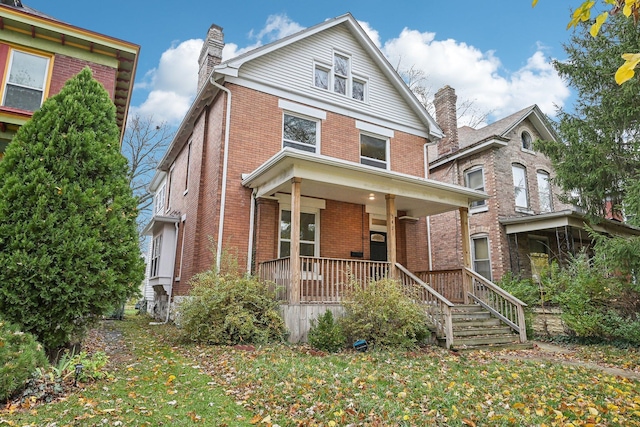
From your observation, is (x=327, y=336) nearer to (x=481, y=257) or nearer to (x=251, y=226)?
(x=251, y=226)

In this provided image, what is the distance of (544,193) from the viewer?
58.0 ft

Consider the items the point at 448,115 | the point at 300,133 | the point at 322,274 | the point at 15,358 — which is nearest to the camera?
the point at 15,358

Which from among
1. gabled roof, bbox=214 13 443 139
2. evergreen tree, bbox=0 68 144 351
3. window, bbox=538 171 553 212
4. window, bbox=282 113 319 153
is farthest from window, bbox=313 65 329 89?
window, bbox=538 171 553 212

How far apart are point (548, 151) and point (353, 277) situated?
847 cm

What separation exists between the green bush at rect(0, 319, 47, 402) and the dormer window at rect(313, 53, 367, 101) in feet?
33.3

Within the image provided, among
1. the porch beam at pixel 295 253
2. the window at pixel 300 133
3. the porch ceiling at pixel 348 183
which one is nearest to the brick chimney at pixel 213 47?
the window at pixel 300 133

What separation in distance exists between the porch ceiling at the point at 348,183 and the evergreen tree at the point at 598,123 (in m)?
3.25

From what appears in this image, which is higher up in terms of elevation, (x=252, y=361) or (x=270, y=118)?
(x=270, y=118)

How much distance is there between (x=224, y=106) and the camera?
36.0 feet

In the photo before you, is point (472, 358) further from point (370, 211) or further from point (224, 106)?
point (224, 106)

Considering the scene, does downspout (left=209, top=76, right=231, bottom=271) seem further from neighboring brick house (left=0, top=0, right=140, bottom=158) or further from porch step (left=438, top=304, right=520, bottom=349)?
porch step (left=438, top=304, right=520, bottom=349)

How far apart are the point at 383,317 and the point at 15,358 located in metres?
5.79

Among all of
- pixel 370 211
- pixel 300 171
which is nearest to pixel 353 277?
pixel 300 171

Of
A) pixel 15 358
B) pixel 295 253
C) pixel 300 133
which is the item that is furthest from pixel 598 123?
pixel 15 358
